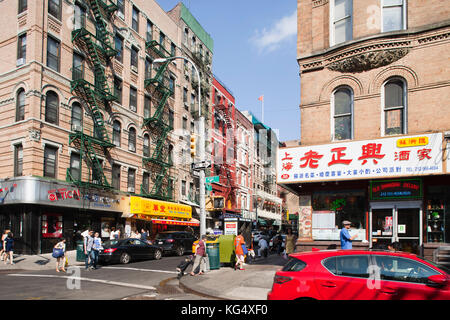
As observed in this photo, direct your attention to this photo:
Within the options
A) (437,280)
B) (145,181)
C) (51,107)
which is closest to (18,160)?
(51,107)

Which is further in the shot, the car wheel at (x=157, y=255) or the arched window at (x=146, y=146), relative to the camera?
the arched window at (x=146, y=146)

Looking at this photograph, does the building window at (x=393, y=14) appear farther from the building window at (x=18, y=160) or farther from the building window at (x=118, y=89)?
the building window at (x=18, y=160)

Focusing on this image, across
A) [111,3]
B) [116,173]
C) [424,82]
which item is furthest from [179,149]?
[424,82]

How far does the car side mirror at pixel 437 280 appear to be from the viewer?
19.7 ft

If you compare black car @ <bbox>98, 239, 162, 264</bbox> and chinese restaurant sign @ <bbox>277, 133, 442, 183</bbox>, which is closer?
chinese restaurant sign @ <bbox>277, 133, 442, 183</bbox>

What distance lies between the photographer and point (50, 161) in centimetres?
2255

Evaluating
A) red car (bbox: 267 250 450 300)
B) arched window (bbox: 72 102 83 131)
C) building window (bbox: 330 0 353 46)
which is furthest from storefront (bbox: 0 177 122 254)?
red car (bbox: 267 250 450 300)

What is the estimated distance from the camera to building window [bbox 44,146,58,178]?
22.2m

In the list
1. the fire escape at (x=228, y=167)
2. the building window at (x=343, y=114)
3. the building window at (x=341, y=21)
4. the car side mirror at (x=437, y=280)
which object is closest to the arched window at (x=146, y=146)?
the fire escape at (x=228, y=167)

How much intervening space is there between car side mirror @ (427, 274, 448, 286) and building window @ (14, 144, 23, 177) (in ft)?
71.5

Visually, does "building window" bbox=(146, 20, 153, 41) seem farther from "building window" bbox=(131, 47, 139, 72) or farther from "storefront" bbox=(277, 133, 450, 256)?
"storefront" bbox=(277, 133, 450, 256)

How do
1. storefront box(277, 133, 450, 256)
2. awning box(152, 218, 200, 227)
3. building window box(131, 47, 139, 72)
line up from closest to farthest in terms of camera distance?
storefront box(277, 133, 450, 256)
awning box(152, 218, 200, 227)
building window box(131, 47, 139, 72)

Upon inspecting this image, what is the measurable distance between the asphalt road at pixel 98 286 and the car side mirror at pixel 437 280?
5.77 metres

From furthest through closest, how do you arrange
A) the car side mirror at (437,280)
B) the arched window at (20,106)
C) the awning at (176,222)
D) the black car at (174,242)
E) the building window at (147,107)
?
the building window at (147,107)
the awning at (176,222)
the black car at (174,242)
the arched window at (20,106)
the car side mirror at (437,280)
